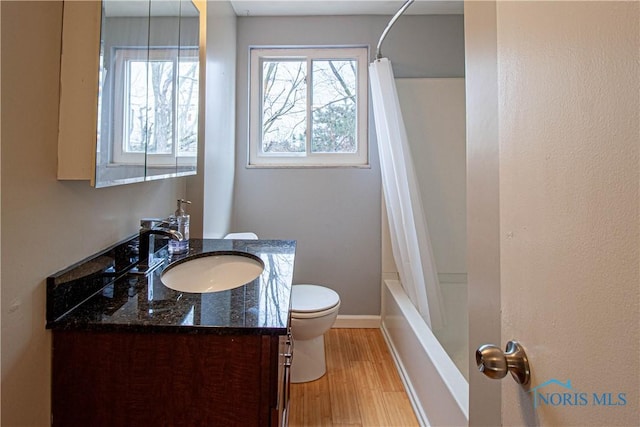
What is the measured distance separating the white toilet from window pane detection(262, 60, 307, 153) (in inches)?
47.1

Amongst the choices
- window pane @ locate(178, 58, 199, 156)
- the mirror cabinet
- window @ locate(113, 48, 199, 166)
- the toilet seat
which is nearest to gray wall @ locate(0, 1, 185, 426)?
the mirror cabinet

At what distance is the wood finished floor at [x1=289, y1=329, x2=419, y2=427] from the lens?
1.79m

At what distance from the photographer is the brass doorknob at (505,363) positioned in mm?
596

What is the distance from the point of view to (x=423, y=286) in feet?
7.13

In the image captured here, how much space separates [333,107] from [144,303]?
220 centimetres

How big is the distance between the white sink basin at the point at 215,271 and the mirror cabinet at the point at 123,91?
38 cm

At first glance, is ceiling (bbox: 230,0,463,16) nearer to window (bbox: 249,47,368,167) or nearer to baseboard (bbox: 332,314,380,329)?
window (bbox: 249,47,368,167)

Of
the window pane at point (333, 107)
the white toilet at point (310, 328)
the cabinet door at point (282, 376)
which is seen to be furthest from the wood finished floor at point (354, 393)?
the window pane at point (333, 107)

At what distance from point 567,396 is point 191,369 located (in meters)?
0.74

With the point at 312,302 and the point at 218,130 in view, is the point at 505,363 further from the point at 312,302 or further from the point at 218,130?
the point at 218,130

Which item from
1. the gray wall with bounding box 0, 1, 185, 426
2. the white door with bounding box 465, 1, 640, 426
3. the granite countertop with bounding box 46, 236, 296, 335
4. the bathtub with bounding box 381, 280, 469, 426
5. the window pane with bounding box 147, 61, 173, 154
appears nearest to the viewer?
the white door with bounding box 465, 1, 640, 426

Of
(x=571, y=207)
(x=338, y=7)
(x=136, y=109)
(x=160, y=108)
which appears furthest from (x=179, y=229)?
(x=338, y=7)

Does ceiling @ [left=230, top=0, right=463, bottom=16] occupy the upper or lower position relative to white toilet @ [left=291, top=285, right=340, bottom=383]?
upper

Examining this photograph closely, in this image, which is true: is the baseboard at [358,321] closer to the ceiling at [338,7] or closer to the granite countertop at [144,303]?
the granite countertop at [144,303]
